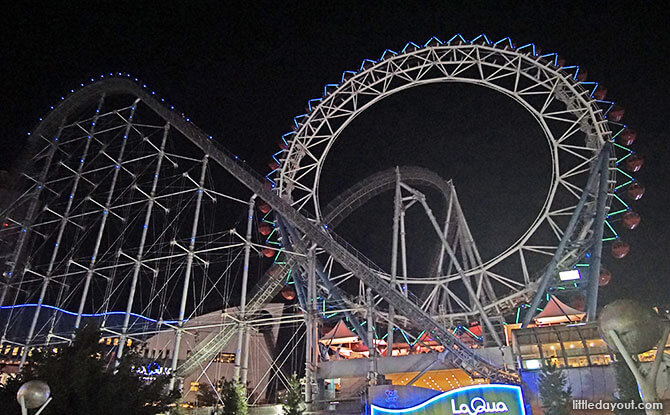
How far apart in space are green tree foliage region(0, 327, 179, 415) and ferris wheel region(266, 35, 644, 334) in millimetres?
15225

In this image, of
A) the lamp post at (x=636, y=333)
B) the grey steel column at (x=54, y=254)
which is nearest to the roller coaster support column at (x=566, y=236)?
the lamp post at (x=636, y=333)

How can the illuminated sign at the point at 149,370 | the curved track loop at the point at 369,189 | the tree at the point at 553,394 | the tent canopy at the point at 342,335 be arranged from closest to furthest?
the illuminated sign at the point at 149,370 → the tree at the point at 553,394 → the curved track loop at the point at 369,189 → the tent canopy at the point at 342,335

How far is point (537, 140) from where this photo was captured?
2667cm

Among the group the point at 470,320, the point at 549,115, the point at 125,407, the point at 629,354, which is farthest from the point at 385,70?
the point at 629,354

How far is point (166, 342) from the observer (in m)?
33.4

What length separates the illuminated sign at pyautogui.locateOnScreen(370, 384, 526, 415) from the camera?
34.4 feet

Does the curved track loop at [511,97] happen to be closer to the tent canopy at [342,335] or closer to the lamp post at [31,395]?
the tent canopy at [342,335]

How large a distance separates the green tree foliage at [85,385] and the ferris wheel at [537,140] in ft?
50.0

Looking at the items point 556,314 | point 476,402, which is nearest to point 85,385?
point 476,402

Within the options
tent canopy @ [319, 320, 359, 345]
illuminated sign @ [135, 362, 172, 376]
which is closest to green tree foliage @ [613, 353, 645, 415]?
illuminated sign @ [135, 362, 172, 376]

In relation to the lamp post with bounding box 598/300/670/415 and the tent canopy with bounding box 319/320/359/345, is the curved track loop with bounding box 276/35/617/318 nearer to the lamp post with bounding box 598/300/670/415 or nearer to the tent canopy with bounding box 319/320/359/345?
the tent canopy with bounding box 319/320/359/345

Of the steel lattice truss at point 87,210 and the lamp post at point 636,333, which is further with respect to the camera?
the steel lattice truss at point 87,210

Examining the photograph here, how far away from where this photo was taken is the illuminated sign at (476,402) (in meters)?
10.5

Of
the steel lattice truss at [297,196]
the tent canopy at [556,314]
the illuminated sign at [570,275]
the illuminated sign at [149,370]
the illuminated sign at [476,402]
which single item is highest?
the steel lattice truss at [297,196]
